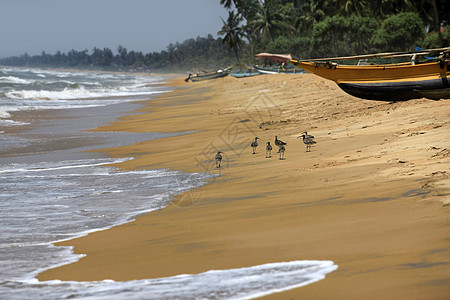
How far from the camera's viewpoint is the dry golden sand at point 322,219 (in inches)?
186

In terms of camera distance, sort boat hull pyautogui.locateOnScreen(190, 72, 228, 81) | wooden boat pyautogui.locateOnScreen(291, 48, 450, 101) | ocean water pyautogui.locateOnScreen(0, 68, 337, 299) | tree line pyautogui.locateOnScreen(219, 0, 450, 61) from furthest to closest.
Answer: boat hull pyautogui.locateOnScreen(190, 72, 228, 81), tree line pyautogui.locateOnScreen(219, 0, 450, 61), wooden boat pyautogui.locateOnScreen(291, 48, 450, 101), ocean water pyautogui.locateOnScreen(0, 68, 337, 299)

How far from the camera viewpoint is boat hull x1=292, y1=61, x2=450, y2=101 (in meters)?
15.7

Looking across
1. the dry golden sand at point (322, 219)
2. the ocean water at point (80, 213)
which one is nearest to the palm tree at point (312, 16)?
the ocean water at point (80, 213)

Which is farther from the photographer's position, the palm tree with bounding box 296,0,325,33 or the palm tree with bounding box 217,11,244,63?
the palm tree with bounding box 217,11,244,63

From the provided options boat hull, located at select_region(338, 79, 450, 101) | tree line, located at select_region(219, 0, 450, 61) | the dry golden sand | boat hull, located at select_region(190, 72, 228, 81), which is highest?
tree line, located at select_region(219, 0, 450, 61)

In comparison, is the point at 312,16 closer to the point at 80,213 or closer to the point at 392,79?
the point at 392,79

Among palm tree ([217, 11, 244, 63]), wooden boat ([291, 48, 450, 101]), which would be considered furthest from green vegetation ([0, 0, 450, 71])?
wooden boat ([291, 48, 450, 101])

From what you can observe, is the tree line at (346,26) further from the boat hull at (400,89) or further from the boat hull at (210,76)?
the boat hull at (400,89)

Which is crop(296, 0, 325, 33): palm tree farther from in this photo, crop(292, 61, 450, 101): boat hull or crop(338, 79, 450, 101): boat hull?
crop(338, 79, 450, 101): boat hull

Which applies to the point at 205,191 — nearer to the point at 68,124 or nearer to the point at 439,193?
the point at 439,193

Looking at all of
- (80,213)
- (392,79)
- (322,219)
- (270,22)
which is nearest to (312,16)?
(270,22)

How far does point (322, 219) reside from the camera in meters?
6.43

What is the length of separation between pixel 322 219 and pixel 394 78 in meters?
11.4

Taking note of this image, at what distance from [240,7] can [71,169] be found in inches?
3100
